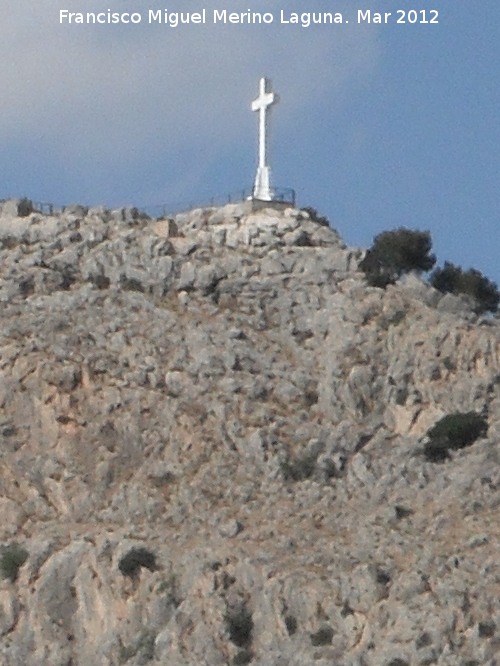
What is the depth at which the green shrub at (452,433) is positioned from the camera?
84.8 meters

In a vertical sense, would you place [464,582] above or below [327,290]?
below

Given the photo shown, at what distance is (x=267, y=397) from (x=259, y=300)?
184 inches

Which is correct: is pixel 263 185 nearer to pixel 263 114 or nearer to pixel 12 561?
pixel 263 114

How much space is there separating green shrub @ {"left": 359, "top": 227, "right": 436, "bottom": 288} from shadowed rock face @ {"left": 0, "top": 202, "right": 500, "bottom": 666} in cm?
60

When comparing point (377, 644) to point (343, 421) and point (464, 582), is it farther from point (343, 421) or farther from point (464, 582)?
point (343, 421)

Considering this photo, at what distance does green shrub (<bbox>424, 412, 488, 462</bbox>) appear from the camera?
278 feet

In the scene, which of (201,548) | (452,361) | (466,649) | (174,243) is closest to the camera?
(466,649)

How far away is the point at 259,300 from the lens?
302 feet

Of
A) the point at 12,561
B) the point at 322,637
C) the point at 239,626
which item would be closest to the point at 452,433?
the point at 322,637

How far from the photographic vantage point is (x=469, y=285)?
308ft

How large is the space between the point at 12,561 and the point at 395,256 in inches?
626

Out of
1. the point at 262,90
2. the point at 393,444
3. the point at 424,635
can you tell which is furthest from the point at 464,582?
the point at 262,90

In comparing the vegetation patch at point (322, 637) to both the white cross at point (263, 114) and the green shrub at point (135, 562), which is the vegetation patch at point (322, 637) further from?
the white cross at point (263, 114)

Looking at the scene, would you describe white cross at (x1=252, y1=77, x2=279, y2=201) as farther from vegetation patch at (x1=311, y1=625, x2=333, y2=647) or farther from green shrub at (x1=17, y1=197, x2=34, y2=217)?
vegetation patch at (x1=311, y1=625, x2=333, y2=647)
